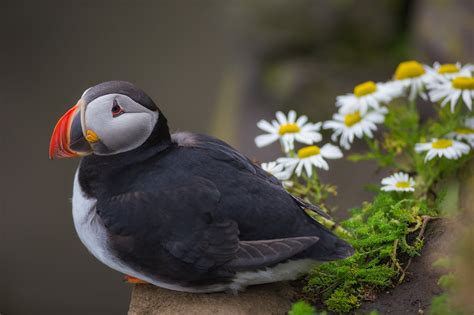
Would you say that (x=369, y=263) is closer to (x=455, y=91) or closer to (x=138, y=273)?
(x=138, y=273)

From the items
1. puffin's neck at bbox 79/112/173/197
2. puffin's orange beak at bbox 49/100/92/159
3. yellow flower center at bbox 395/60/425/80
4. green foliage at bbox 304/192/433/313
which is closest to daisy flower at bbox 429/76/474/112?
yellow flower center at bbox 395/60/425/80

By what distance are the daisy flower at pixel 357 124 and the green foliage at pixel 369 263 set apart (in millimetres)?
487

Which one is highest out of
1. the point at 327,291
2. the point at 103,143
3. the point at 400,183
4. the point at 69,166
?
the point at 103,143

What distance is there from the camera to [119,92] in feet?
8.50

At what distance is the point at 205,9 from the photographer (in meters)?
10.8

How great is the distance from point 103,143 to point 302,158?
90cm

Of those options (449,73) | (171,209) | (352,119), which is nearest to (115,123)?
(171,209)

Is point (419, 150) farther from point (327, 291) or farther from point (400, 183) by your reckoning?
point (327, 291)

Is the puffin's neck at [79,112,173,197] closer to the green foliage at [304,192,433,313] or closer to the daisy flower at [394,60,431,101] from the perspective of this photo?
the green foliage at [304,192,433,313]

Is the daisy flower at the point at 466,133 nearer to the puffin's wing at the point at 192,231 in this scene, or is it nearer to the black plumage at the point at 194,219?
the black plumage at the point at 194,219

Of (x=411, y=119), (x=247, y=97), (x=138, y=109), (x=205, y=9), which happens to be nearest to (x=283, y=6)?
(x=247, y=97)

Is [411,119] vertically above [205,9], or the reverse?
[411,119]

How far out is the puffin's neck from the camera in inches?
103

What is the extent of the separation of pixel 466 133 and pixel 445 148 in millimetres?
167
